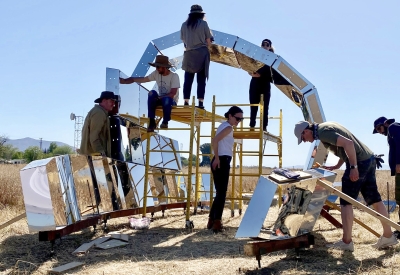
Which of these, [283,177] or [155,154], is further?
[155,154]

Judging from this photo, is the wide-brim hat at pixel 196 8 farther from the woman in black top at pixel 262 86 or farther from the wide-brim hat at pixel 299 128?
the wide-brim hat at pixel 299 128

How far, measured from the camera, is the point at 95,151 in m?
7.67

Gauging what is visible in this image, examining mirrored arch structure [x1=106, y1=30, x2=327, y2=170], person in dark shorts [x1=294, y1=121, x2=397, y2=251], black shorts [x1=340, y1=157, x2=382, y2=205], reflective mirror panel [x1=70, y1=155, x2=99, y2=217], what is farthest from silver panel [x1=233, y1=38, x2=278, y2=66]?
reflective mirror panel [x1=70, y1=155, x2=99, y2=217]

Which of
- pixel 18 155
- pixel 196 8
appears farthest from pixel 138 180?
pixel 18 155

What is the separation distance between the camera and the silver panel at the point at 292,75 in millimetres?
9289

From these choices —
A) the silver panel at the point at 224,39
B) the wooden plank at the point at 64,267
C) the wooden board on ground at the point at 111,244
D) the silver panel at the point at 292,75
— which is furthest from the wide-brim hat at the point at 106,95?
the silver panel at the point at 292,75

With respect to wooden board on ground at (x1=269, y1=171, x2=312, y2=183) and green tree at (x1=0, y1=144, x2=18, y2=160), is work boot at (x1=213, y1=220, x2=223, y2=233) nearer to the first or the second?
wooden board on ground at (x1=269, y1=171, x2=312, y2=183)

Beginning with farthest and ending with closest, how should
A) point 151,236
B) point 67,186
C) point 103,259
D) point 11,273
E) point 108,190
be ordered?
1. point 108,190
2. point 151,236
3. point 67,186
4. point 103,259
5. point 11,273

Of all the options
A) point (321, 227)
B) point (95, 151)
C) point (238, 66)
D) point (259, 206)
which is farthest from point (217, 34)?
point (259, 206)

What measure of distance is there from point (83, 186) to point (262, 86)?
443 centimetres

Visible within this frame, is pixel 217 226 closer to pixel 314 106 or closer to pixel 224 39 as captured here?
pixel 314 106

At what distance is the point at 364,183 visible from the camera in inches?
240

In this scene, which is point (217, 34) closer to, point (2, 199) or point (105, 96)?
point (105, 96)

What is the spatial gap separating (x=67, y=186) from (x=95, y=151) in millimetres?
1244
